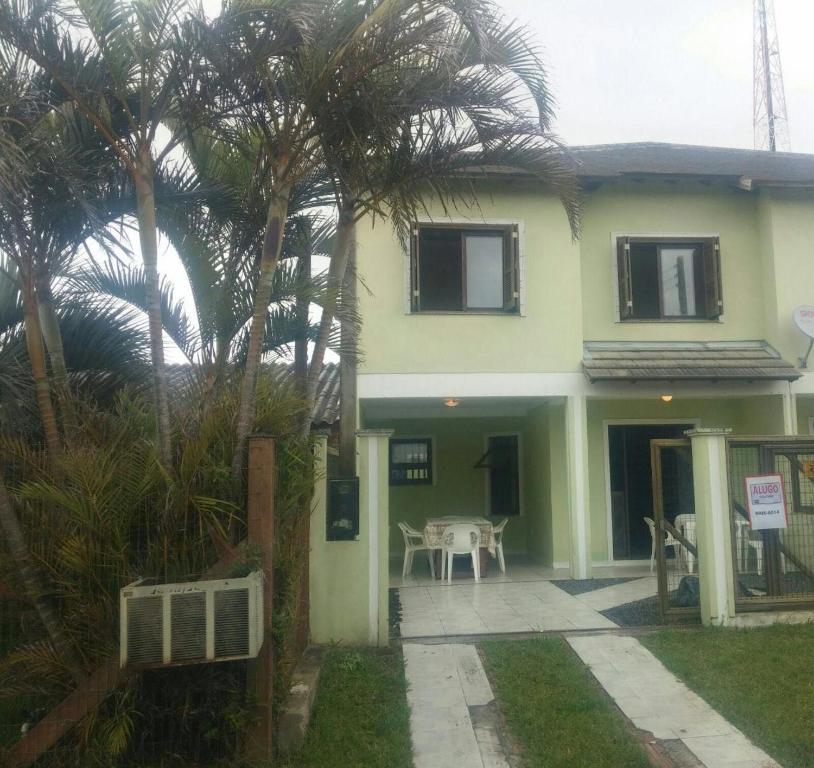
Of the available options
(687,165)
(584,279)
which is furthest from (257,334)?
(687,165)

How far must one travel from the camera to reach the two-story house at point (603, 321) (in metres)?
9.88

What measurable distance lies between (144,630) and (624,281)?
28.8 ft

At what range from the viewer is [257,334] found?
462 cm

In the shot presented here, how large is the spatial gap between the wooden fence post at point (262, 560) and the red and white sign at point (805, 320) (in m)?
8.74

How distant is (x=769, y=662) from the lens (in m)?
5.82

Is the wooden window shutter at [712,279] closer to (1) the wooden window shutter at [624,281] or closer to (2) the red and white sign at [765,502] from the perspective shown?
(1) the wooden window shutter at [624,281]

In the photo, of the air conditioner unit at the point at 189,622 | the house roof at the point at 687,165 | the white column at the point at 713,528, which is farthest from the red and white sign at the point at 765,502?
the air conditioner unit at the point at 189,622

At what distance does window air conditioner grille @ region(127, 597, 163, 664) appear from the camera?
3.81 m

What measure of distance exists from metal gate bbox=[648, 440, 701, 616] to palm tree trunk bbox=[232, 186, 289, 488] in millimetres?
4359

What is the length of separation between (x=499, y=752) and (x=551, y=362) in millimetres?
6350

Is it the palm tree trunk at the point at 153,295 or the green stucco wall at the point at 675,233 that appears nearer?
the palm tree trunk at the point at 153,295

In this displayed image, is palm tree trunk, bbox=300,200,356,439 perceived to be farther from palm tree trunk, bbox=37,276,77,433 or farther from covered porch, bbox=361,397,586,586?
covered porch, bbox=361,397,586,586

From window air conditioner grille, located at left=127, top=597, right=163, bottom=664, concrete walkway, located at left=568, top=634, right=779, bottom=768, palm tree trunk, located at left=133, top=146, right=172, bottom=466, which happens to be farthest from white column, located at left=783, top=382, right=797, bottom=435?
window air conditioner grille, located at left=127, top=597, right=163, bottom=664

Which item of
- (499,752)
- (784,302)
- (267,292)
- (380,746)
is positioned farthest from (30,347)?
(784,302)
